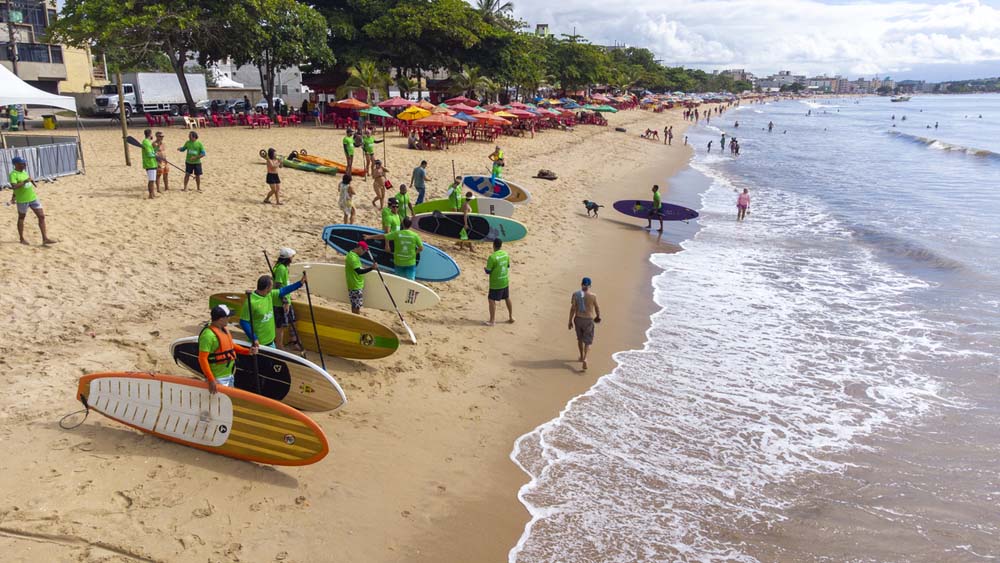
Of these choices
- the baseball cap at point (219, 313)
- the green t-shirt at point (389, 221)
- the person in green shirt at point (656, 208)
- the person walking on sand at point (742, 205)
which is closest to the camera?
the baseball cap at point (219, 313)

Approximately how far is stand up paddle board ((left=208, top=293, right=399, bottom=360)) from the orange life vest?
2.02m

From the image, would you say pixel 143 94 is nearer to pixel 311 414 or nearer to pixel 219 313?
pixel 311 414

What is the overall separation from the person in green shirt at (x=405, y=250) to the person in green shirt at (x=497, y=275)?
120cm

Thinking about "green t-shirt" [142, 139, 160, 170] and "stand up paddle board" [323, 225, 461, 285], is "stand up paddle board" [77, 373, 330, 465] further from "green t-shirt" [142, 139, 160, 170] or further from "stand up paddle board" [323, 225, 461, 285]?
"green t-shirt" [142, 139, 160, 170]

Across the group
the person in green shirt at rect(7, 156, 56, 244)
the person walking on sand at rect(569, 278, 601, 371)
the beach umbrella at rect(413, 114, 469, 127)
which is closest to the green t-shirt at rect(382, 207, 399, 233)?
the person walking on sand at rect(569, 278, 601, 371)

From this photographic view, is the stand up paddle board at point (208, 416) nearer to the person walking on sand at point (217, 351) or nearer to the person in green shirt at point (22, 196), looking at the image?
the person walking on sand at point (217, 351)

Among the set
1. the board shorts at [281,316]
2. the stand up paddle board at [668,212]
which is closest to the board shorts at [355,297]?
the board shorts at [281,316]

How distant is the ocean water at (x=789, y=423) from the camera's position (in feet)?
19.0

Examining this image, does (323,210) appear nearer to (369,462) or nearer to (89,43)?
(369,462)

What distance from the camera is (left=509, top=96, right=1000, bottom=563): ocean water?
579 centimetres

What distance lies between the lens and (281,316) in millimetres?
7676

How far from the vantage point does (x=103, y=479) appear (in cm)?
531

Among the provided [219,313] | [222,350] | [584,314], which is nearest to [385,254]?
[584,314]

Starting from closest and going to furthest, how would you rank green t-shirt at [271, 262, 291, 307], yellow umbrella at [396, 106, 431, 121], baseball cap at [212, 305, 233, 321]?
baseball cap at [212, 305, 233, 321]
green t-shirt at [271, 262, 291, 307]
yellow umbrella at [396, 106, 431, 121]
